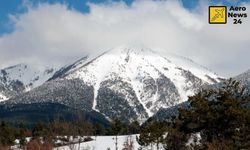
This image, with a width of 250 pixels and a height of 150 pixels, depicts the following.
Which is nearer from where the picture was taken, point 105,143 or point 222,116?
point 222,116


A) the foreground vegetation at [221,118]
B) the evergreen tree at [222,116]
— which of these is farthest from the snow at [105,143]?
the evergreen tree at [222,116]

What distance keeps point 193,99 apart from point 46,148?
25.3m

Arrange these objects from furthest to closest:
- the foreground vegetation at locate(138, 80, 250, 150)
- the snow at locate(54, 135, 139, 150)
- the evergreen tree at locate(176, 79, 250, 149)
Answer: the snow at locate(54, 135, 139, 150)
the evergreen tree at locate(176, 79, 250, 149)
the foreground vegetation at locate(138, 80, 250, 150)

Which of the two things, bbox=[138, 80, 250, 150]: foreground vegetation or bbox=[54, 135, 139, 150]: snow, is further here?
bbox=[54, 135, 139, 150]: snow

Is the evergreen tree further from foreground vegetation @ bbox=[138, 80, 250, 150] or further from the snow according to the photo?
the snow

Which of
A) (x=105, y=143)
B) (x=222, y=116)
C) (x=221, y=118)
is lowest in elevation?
(x=105, y=143)

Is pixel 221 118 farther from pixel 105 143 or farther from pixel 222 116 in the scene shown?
pixel 105 143

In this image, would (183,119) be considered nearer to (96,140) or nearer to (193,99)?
(193,99)

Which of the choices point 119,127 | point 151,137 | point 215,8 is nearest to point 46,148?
point 151,137

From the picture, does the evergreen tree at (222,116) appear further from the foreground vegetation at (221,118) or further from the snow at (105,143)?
the snow at (105,143)

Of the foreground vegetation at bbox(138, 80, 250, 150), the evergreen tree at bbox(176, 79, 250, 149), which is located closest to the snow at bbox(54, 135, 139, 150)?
the foreground vegetation at bbox(138, 80, 250, 150)

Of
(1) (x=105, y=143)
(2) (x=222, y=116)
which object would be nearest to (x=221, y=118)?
(2) (x=222, y=116)

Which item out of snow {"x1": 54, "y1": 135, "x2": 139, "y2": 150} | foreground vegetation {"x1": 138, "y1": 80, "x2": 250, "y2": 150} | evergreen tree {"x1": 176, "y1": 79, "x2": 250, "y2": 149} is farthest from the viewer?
snow {"x1": 54, "y1": 135, "x2": 139, "y2": 150}

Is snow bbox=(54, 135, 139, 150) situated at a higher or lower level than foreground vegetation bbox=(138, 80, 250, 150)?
lower
